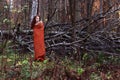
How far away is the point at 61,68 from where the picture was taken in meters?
8.87

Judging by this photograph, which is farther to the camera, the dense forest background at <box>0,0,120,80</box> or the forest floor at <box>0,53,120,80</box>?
the dense forest background at <box>0,0,120,80</box>

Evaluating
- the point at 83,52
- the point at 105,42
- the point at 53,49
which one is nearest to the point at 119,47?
the point at 105,42

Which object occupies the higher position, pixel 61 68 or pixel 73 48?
pixel 73 48

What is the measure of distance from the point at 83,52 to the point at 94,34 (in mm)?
852

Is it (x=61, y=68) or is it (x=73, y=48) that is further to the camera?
(x=73, y=48)

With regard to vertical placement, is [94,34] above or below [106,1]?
below

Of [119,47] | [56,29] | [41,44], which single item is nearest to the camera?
[41,44]

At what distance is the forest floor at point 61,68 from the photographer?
8.29 m

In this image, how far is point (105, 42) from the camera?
39.3 feet

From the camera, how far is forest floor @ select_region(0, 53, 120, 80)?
8.29 meters

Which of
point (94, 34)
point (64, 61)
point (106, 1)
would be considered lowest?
point (64, 61)

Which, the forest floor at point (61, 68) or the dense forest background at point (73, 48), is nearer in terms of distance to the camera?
the forest floor at point (61, 68)

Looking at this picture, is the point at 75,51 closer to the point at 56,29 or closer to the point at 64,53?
the point at 64,53

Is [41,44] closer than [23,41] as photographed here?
Yes
